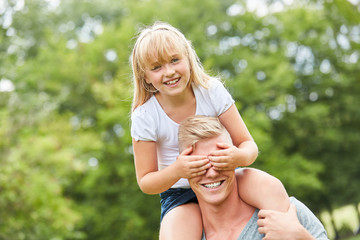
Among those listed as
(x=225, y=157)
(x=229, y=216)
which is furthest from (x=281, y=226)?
(x=225, y=157)

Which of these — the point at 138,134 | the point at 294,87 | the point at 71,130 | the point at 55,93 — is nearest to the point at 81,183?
the point at 71,130

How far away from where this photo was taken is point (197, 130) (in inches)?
113

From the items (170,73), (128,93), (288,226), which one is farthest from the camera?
(128,93)

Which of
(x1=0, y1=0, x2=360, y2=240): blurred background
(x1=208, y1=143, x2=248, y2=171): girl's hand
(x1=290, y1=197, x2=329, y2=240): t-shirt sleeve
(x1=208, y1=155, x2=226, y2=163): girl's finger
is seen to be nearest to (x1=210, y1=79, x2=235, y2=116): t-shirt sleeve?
(x1=208, y1=143, x2=248, y2=171): girl's hand

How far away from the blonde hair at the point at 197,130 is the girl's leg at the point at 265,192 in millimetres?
297

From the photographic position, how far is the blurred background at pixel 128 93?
55.1 feet

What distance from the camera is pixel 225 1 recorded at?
23.6 metres

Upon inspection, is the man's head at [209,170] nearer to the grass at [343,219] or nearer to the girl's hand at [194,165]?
the girl's hand at [194,165]

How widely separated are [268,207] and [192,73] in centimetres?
101

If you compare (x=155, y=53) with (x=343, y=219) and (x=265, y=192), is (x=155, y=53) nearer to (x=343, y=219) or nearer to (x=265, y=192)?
(x=265, y=192)

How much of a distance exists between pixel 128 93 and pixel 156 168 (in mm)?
14355

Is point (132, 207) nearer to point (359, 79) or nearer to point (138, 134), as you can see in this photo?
point (359, 79)

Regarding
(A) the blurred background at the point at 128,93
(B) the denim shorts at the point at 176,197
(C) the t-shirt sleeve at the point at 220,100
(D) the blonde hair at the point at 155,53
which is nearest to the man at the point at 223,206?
(B) the denim shorts at the point at 176,197

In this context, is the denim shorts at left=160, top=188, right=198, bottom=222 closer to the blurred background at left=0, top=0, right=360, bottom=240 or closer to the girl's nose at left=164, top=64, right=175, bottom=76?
the girl's nose at left=164, top=64, right=175, bottom=76
